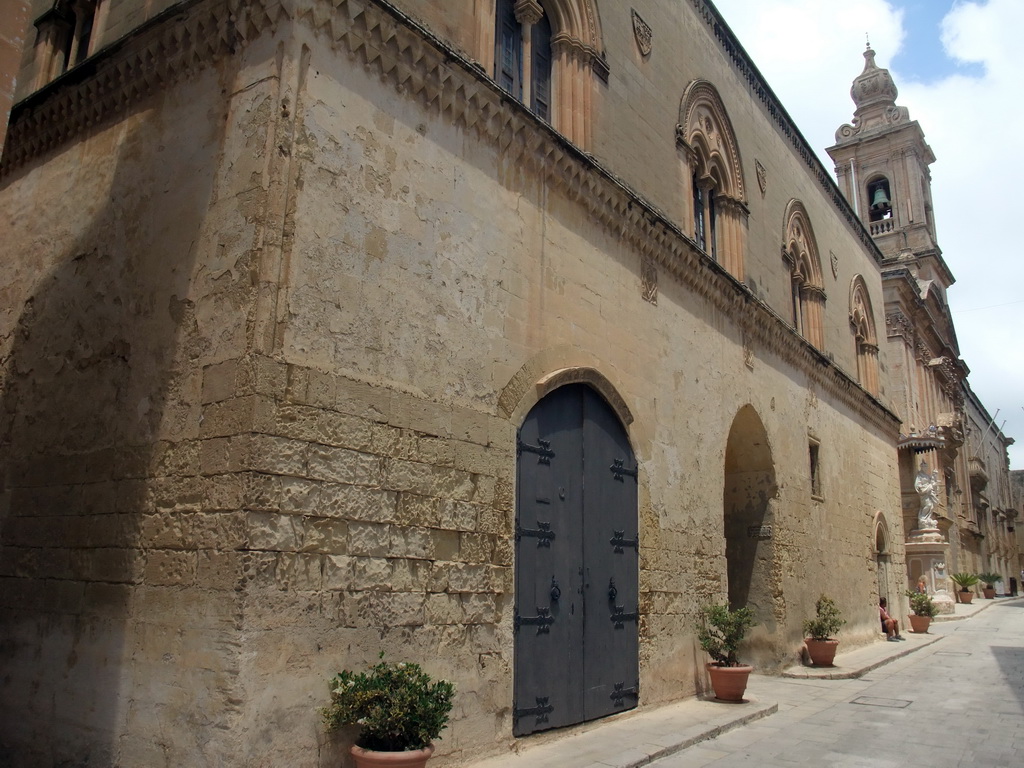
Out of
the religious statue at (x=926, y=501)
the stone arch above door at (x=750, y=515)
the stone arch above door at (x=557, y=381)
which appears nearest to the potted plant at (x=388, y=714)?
the stone arch above door at (x=557, y=381)

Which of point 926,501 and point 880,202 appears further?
point 880,202

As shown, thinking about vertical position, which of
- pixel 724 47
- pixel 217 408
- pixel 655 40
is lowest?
pixel 217 408

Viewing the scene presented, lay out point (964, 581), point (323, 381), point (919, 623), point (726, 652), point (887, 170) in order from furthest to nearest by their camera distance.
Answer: point (887, 170) → point (964, 581) → point (919, 623) → point (726, 652) → point (323, 381)

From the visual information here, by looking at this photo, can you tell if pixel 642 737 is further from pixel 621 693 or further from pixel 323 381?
pixel 323 381

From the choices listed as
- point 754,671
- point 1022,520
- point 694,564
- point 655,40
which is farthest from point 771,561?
point 1022,520

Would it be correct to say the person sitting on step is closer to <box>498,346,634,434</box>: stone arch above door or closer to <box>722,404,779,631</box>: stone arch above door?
<box>722,404,779,631</box>: stone arch above door

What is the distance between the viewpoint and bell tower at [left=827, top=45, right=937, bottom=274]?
39.6 meters

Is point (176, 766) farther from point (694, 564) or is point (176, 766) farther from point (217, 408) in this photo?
point (694, 564)

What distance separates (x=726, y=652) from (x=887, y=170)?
3885 centimetres

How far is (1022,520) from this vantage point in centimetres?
7406

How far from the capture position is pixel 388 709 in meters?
4.61

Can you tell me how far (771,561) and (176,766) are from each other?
917 centimetres

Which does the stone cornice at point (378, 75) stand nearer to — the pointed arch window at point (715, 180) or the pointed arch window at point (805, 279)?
the pointed arch window at point (715, 180)

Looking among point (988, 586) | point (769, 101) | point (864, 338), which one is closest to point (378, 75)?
point (769, 101)
